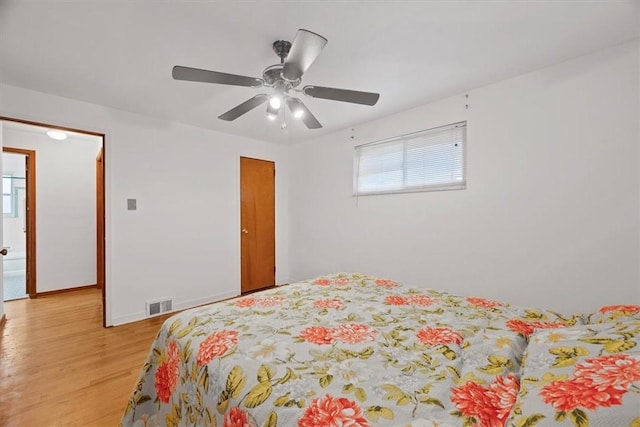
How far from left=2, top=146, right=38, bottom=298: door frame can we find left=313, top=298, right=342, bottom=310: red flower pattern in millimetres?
4596

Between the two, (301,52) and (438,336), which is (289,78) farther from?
(438,336)

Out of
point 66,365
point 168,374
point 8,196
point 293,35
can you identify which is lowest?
point 66,365

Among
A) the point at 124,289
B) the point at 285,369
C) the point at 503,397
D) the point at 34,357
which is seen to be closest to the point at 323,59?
the point at 285,369

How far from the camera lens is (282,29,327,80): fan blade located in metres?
1.29

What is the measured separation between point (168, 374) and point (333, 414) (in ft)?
2.90

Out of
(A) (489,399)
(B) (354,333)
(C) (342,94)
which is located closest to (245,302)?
(B) (354,333)

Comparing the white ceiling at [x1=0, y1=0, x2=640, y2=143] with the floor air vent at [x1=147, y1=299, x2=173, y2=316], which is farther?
the floor air vent at [x1=147, y1=299, x2=173, y2=316]

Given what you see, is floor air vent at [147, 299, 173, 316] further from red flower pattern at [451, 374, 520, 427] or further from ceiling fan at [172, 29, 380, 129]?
red flower pattern at [451, 374, 520, 427]

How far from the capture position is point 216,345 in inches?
41.8

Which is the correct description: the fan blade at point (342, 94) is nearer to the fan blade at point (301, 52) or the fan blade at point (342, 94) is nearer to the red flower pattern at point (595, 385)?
the fan blade at point (301, 52)

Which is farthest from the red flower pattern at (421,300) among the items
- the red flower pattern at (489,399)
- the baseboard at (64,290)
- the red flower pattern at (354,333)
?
the baseboard at (64,290)

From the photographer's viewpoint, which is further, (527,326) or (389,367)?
(527,326)

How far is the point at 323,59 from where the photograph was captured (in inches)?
79.7

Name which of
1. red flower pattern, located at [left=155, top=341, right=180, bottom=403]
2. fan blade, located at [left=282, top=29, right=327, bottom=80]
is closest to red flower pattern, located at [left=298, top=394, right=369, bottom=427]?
red flower pattern, located at [left=155, top=341, right=180, bottom=403]
